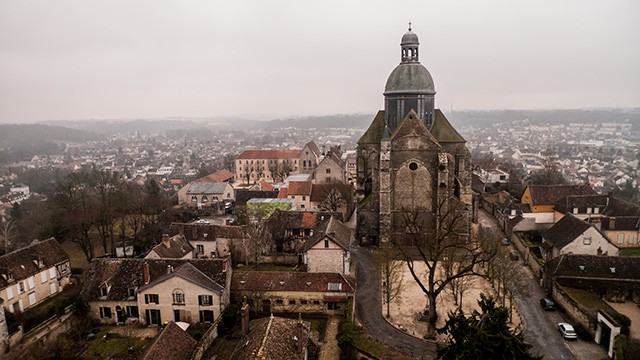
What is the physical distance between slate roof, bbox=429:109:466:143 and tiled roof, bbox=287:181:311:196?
22644 millimetres

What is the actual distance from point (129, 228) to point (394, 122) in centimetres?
4140

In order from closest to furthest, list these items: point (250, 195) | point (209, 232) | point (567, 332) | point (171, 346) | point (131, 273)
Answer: point (171, 346) < point (567, 332) < point (131, 273) < point (209, 232) < point (250, 195)

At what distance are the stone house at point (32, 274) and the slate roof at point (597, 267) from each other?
4717 centimetres

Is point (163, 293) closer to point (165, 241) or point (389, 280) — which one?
point (165, 241)

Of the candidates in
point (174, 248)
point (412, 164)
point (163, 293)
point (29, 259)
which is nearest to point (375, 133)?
point (412, 164)

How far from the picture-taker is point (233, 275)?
39.0 metres

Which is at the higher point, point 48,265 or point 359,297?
point 48,265

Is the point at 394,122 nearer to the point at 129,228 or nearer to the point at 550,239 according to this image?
the point at 550,239

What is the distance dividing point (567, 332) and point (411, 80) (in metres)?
33.9

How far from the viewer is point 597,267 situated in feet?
125

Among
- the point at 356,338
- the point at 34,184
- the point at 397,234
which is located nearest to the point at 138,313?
the point at 356,338

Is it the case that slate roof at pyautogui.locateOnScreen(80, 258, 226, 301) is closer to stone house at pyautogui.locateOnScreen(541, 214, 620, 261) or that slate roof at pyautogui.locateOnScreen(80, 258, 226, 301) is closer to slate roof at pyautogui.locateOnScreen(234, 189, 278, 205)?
slate roof at pyautogui.locateOnScreen(234, 189, 278, 205)

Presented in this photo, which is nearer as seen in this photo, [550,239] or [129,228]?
[550,239]

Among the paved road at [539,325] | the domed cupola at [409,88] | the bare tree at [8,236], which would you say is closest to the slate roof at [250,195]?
the domed cupola at [409,88]
